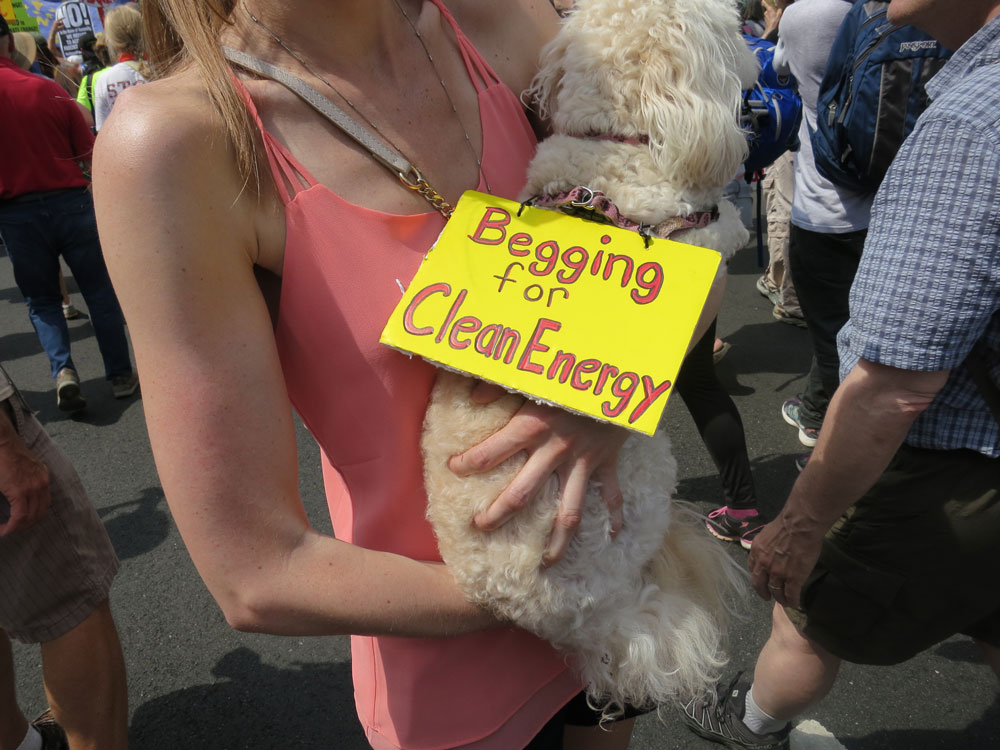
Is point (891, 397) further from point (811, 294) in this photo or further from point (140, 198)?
point (811, 294)

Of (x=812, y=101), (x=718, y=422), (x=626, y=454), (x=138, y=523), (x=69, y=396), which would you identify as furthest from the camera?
(x=69, y=396)

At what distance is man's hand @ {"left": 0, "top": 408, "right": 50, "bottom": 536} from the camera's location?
1646 mm

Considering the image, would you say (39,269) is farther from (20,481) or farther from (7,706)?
(20,481)

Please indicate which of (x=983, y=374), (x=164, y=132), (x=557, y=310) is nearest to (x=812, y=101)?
(x=983, y=374)

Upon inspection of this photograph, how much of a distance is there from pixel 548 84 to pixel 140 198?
2.56 ft

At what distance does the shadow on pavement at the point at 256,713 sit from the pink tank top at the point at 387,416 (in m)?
1.32

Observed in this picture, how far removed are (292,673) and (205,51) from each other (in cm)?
227

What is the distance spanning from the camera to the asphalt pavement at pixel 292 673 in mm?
2246

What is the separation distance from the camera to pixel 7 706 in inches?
80.0

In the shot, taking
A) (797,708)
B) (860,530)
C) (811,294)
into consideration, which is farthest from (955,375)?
(811,294)

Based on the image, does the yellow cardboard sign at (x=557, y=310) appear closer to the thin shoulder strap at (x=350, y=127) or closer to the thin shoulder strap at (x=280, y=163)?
the thin shoulder strap at (x=350, y=127)

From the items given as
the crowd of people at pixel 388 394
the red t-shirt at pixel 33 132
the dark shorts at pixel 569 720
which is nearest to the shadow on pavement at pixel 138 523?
the crowd of people at pixel 388 394

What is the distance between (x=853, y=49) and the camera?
8.05 feet

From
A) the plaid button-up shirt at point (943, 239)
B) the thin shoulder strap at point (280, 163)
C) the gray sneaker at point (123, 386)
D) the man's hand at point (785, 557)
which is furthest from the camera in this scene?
the gray sneaker at point (123, 386)
